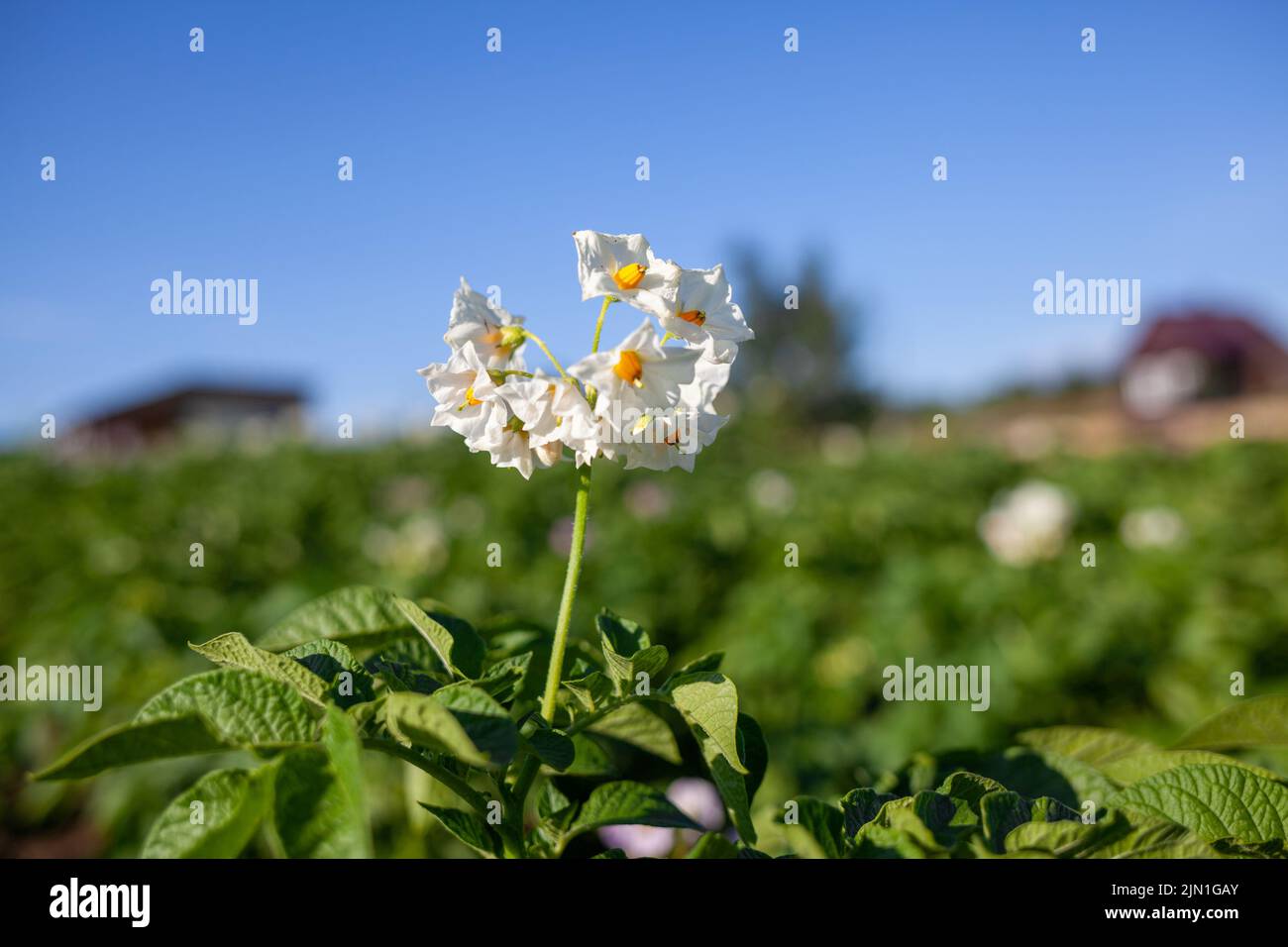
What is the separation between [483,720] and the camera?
0.64 m

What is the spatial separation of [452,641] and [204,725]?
0.22 meters

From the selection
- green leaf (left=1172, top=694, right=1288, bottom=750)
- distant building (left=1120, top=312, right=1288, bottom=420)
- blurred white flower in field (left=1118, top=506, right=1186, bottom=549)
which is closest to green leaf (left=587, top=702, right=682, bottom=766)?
green leaf (left=1172, top=694, right=1288, bottom=750)

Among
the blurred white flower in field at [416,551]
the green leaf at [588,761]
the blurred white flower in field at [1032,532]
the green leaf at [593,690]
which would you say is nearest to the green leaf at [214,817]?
the green leaf at [593,690]

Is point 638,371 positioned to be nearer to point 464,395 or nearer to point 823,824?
point 464,395

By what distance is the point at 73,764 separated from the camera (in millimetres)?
620

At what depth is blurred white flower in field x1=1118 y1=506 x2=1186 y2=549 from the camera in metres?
5.27

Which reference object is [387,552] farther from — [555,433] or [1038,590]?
[555,433]

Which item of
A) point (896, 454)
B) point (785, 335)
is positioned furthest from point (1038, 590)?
point (785, 335)

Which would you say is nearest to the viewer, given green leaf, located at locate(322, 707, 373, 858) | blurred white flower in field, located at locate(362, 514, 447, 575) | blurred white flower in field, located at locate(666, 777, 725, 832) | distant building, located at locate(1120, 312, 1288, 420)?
green leaf, located at locate(322, 707, 373, 858)

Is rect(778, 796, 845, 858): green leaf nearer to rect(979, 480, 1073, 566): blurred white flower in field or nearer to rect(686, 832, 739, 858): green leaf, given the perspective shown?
rect(686, 832, 739, 858): green leaf

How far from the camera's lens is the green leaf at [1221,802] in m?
0.76

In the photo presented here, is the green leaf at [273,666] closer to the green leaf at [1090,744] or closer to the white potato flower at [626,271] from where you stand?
the white potato flower at [626,271]

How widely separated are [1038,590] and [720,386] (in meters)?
4.34

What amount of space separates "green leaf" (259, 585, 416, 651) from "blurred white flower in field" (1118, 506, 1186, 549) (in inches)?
205
